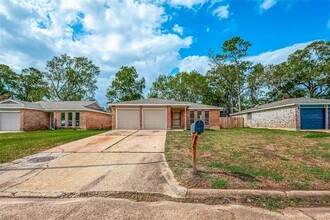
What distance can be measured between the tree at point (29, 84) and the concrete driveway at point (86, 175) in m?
35.9

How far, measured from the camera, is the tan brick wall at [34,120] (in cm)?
1802

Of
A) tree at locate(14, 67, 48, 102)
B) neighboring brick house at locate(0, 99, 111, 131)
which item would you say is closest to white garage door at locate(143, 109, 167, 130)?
neighboring brick house at locate(0, 99, 111, 131)

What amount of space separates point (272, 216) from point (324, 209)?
3.28ft

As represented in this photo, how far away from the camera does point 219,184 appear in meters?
3.62

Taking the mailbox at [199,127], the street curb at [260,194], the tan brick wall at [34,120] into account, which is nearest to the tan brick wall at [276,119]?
the street curb at [260,194]

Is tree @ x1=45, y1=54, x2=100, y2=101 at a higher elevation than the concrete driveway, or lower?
higher

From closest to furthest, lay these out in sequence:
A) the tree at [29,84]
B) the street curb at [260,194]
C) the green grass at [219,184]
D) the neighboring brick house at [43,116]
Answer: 1. the street curb at [260,194]
2. the green grass at [219,184]
3. the neighboring brick house at [43,116]
4. the tree at [29,84]

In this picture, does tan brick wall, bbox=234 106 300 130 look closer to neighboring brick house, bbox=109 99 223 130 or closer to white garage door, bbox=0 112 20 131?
neighboring brick house, bbox=109 99 223 130

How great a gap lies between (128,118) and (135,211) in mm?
15182

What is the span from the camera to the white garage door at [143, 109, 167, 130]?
1752 centimetres

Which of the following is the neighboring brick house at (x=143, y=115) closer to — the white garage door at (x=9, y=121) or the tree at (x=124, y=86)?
the white garage door at (x=9, y=121)

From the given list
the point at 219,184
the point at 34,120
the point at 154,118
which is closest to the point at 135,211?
the point at 219,184

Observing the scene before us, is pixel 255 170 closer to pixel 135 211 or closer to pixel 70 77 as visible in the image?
pixel 135 211

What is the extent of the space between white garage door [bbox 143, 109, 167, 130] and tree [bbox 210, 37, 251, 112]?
19534 mm
